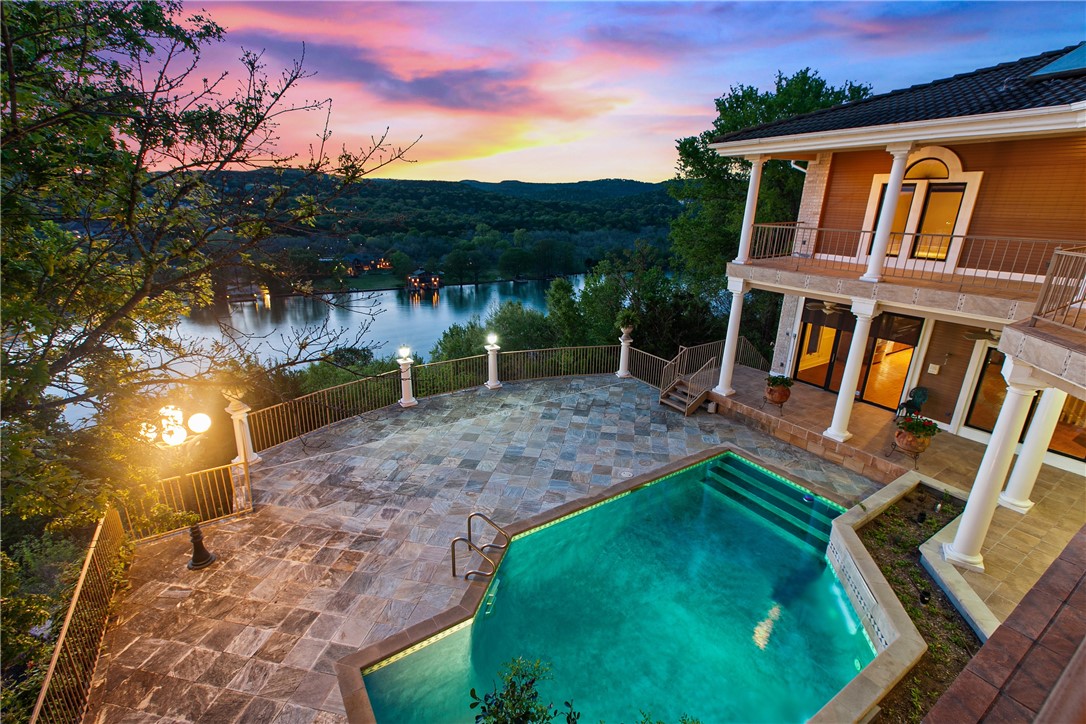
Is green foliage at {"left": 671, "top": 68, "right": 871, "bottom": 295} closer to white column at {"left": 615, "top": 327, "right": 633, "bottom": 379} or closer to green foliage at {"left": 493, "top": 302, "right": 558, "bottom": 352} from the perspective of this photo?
white column at {"left": 615, "top": 327, "right": 633, "bottom": 379}

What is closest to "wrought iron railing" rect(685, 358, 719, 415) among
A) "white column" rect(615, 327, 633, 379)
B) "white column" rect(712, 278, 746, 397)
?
"white column" rect(712, 278, 746, 397)

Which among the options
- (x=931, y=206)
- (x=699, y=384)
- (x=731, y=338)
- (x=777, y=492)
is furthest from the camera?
(x=699, y=384)

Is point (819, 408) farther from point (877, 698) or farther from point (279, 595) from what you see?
point (279, 595)

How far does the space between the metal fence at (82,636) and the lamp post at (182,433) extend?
34.2 inches

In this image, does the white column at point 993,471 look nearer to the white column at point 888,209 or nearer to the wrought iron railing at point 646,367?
the white column at point 888,209

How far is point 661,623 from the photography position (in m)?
6.36

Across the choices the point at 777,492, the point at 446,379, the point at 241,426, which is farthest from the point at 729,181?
the point at 241,426

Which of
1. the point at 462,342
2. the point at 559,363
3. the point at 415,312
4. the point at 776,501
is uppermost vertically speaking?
the point at 559,363

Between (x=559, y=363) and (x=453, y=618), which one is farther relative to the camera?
(x=559, y=363)

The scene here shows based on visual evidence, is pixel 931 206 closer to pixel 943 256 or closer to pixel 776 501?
pixel 943 256

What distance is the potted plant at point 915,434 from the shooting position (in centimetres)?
845

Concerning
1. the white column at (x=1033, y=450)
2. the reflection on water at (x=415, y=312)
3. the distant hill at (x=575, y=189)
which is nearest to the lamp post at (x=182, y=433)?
the white column at (x=1033, y=450)

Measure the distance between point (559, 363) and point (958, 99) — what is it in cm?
1113

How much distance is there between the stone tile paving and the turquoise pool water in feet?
2.09
